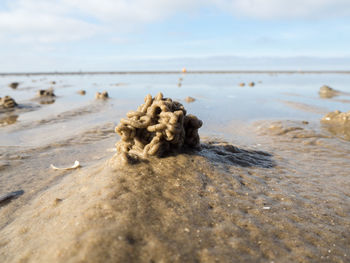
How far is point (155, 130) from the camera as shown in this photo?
401 centimetres

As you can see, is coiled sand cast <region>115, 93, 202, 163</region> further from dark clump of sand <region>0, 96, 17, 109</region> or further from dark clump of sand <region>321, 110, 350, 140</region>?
dark clump of sand <region>0, 96, 17, 109</region>

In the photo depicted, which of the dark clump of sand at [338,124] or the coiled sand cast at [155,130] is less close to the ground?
the coiled sand cast at [155,130]

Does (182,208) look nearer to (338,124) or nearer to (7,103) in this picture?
(338,124)

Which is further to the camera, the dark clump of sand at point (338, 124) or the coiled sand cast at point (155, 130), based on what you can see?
the dark clump of sand at point (338, 124)

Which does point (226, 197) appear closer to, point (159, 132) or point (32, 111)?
point (159, 132)

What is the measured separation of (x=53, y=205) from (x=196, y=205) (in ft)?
6.56

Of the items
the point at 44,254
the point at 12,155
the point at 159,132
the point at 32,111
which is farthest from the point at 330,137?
the point at 32,111

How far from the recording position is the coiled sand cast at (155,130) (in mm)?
4004

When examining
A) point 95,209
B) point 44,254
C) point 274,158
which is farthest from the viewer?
point 274,158

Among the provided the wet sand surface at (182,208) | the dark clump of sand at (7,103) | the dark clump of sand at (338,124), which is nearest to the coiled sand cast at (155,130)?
the wet sand surface at (182,208)

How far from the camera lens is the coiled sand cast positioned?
4.00 meters

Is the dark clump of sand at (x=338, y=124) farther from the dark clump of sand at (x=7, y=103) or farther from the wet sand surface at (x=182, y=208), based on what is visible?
the dark clump of sand at (x=7, y=103)

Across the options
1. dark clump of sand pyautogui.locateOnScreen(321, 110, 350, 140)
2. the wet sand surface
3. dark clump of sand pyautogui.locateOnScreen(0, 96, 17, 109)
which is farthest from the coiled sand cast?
dark clump of sand pyautogui.locateOnScreen(0, 96, 17, 109)

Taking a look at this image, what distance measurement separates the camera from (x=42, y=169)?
5504 mm
